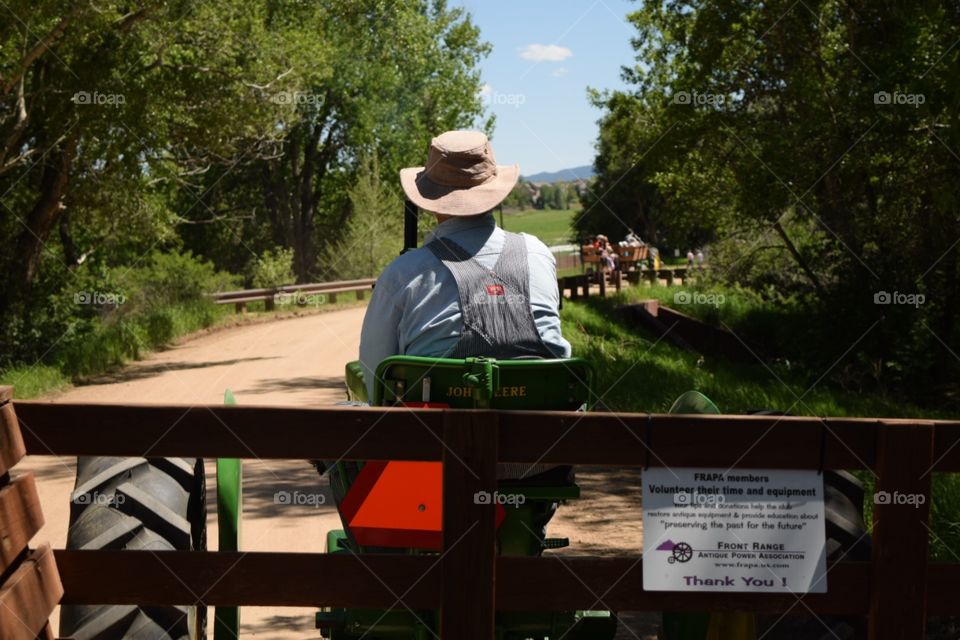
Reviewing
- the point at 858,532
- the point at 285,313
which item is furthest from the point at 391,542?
the point at 285,313

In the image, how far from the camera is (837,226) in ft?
60.2

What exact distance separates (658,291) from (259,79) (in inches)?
510

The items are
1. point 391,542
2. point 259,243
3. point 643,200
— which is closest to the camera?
point 391,542

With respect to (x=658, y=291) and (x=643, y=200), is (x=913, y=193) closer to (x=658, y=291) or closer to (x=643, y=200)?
(x=658, y=291)

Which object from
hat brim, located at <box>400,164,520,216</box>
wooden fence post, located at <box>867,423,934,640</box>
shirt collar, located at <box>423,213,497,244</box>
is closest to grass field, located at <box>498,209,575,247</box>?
hat brim, located at <box>400,164,520,216</box>

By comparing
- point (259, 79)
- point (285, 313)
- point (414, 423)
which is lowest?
point (285, 313)

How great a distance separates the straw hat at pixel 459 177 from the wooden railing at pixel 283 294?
72.9 feet

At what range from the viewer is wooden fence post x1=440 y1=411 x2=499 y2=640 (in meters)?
3.31

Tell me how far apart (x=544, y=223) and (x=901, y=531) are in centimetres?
15993
